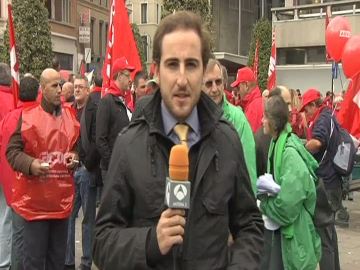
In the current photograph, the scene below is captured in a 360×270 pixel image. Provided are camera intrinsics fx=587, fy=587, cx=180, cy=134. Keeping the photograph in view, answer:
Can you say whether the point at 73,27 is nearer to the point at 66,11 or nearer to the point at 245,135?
the point at 66,11

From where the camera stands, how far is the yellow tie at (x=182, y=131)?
2232 millimetres

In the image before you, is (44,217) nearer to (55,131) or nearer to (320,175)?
(55,131)

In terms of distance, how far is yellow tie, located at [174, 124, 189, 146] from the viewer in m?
2.23

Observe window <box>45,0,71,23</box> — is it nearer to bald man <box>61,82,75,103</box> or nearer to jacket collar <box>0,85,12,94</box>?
bald man <box>61,82,75,103</box>

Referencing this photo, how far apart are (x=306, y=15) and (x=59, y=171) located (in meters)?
25.6

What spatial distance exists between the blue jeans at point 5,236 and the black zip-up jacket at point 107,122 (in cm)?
113

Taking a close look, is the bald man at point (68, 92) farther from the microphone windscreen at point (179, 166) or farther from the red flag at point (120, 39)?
the microphone windscreen at point (179, 166)

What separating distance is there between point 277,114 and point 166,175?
8.99 ft

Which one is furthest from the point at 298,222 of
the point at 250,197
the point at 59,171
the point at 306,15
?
the point at 306,15

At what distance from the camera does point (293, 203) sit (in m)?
4.56

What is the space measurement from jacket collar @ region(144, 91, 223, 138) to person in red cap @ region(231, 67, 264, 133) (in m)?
4.63

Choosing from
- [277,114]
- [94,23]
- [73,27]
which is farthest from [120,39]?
[94,23]

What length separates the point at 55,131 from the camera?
495cm

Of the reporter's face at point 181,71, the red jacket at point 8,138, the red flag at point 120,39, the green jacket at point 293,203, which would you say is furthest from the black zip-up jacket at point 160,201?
the red flag at point 120,39
